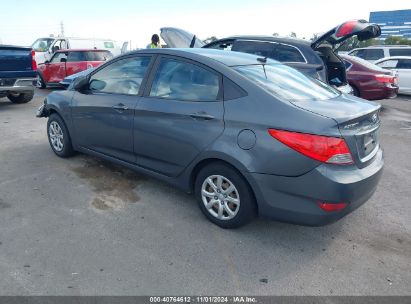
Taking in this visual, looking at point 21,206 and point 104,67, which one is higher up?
point 104,67

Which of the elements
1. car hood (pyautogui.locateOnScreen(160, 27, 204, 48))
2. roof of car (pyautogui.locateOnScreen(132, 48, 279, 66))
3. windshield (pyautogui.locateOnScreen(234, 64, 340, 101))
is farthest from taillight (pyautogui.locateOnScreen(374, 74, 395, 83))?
roof of car (pyautogui.locateOnScreen(132, 48, 279, 66))

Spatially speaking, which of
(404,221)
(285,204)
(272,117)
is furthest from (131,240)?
(404,221)

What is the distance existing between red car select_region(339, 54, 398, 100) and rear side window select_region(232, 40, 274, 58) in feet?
12.0

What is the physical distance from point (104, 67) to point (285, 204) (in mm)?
2878

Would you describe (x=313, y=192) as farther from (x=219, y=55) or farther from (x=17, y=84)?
(x=17, y=84)

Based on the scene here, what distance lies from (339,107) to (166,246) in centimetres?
190

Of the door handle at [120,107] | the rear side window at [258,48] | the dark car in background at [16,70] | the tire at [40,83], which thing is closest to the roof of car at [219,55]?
the door handle at [120,107]

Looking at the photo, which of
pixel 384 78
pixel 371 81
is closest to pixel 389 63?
pixel 384 78

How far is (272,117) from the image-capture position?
9.53 ft

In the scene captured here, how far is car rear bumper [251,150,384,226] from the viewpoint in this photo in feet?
9.00

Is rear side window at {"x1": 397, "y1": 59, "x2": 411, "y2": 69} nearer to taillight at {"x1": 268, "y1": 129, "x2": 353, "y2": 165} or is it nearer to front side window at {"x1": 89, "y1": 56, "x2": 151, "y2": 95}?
front side window at {"x1": 89, "y1": 56, "x2": 151, "y2": 95}

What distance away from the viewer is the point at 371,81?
9438mm

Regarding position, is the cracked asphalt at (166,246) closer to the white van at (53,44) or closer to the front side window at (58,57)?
the front side window at (58,57)

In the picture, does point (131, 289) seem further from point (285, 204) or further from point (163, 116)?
point (163, 116)
